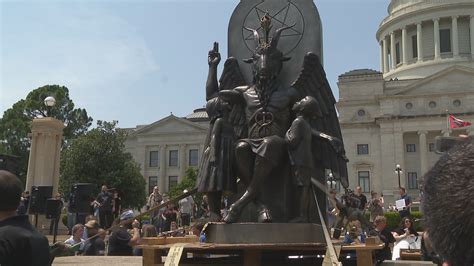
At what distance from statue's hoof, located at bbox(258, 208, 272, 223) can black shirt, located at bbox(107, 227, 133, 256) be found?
4274 mm

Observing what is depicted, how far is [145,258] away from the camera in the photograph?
604 cm

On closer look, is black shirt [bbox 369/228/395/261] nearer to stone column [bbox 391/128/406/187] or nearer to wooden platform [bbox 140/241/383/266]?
wooden platform [bbox 140/241/383/266]

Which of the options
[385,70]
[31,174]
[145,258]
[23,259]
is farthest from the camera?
[385,70]

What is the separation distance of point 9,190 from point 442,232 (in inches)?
113

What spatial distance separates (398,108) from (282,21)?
68.3 m

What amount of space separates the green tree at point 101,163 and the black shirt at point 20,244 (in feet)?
163

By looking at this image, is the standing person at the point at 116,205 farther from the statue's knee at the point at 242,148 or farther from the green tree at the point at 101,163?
the green tree at the point at 101,163

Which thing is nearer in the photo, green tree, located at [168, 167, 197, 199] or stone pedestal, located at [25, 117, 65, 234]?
stone pedestal, located at [25, 117, 65, 234]

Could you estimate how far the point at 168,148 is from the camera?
283ft

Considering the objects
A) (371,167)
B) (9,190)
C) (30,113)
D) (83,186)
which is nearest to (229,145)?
(9,190)

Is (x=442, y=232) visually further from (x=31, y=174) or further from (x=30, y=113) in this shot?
(x=30, y=113)

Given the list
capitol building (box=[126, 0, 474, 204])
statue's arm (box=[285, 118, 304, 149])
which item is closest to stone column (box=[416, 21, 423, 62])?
capitol building (box=[126, 0, 474, 204])

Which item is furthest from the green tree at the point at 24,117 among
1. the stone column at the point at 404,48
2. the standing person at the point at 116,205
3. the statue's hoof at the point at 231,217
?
the statue's hoof at the point at 231,217

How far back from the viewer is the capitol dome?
80.2m
